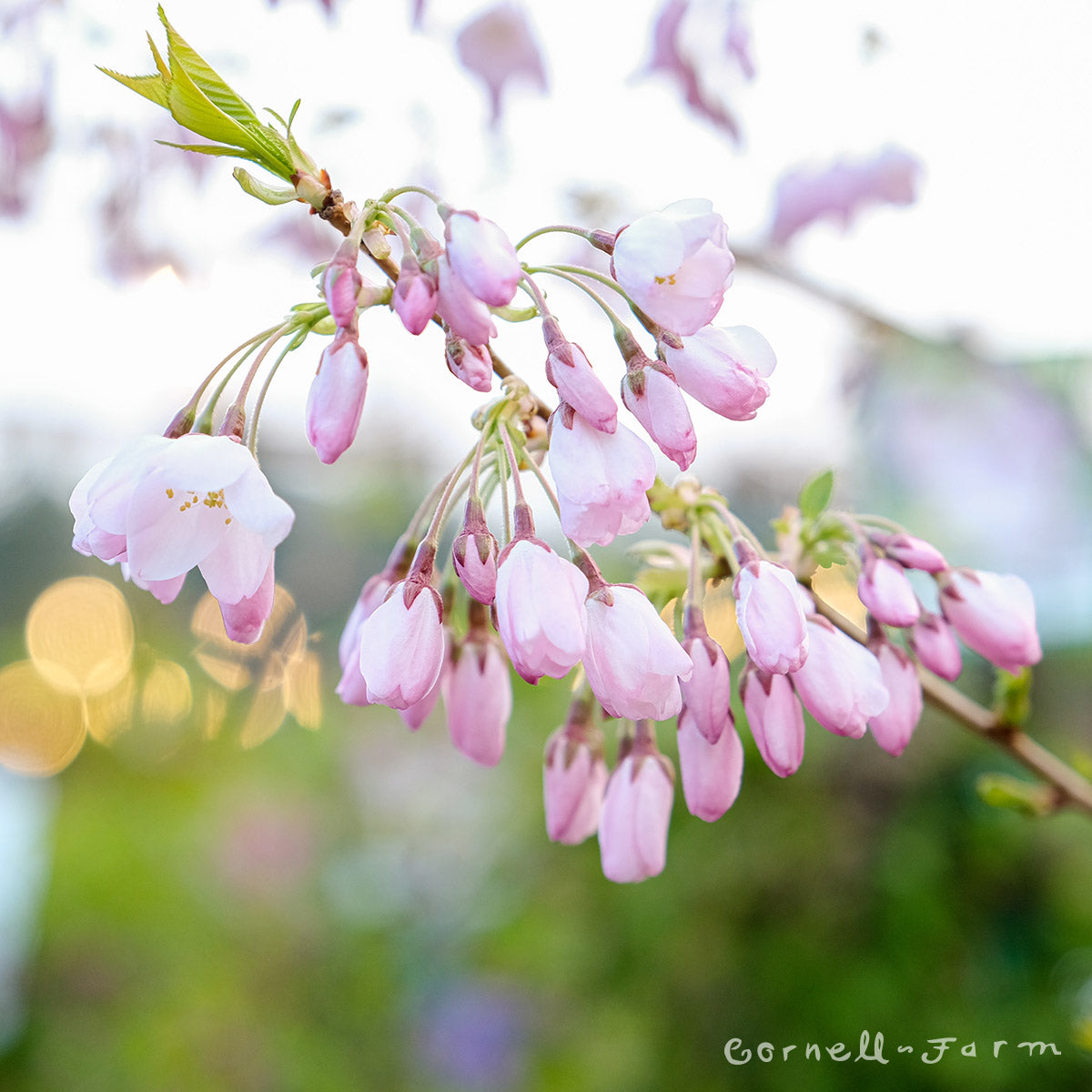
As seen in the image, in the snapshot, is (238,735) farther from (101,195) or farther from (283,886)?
(101,195)

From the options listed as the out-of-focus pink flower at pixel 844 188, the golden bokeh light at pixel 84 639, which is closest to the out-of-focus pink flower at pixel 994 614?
the out-of-focus pink flower at pixel 844 188

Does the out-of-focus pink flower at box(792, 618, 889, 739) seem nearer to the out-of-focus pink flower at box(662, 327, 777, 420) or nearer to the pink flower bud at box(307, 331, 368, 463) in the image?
the out-of-focus pink flower at box(662, 327, 777, 420)

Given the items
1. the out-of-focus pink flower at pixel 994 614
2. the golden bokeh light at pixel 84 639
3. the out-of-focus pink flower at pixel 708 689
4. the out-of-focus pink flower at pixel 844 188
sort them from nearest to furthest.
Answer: the out-of-focus pink flower at pixel 708 689
the out-of-focus pink flower at pixel 994 614
the out-of-focus pink flower at pixel 844 188
the golden bokeh light at pixel 84 639

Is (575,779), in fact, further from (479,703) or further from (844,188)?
(844,188)

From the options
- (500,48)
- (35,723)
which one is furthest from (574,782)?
(35,723)

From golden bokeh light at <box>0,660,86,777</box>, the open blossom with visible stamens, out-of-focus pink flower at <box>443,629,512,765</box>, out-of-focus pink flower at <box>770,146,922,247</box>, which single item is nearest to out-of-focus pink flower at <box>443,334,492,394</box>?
the open blossom with visible stamens

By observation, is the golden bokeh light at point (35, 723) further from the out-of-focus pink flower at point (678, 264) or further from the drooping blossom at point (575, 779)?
the out-of-focus pink flower at point (678, 264)
